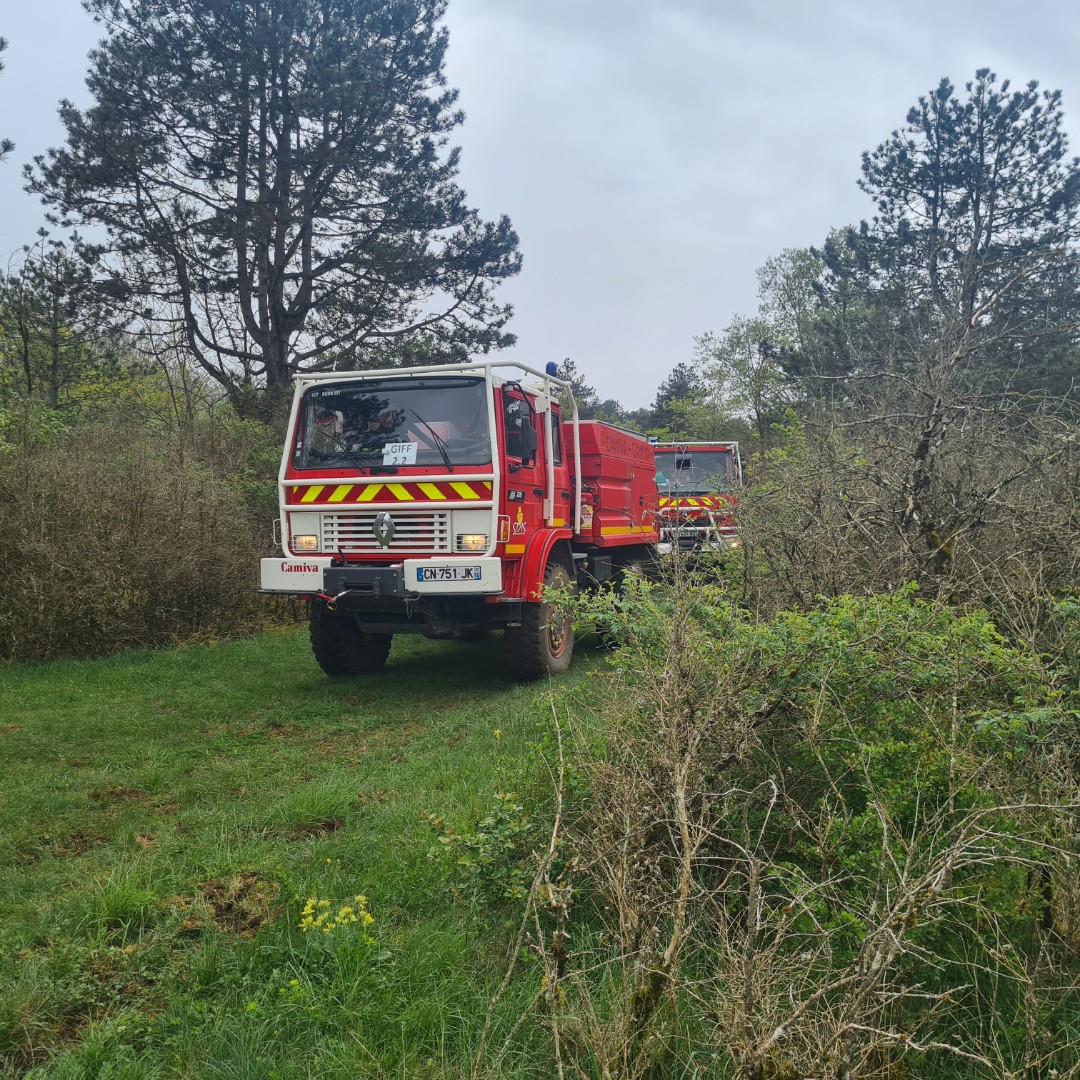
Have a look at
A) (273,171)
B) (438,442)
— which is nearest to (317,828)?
(438,442)

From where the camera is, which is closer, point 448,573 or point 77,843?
point 77,843

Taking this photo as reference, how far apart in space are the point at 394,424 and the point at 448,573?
141 cm

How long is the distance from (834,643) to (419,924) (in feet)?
5.96

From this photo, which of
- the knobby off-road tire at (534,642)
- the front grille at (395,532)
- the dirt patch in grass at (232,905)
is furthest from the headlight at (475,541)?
the dirt patch in grass at (232,905)

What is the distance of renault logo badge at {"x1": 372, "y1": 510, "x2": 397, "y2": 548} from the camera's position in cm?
730

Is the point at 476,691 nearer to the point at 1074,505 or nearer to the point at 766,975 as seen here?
the point at 1074,505

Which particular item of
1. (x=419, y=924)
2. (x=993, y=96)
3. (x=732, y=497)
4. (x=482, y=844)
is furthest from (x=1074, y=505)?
(x=993, y=96)

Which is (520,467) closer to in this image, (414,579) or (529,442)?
(529,442)

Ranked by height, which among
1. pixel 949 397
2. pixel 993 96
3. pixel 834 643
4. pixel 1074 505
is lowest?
pixel 834 643

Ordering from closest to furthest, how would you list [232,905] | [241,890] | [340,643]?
[232,905]
[241,890]
[340,643]

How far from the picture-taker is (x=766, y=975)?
220 centimetres

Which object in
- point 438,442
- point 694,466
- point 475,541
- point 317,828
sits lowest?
point 317,828

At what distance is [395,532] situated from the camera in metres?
7.33

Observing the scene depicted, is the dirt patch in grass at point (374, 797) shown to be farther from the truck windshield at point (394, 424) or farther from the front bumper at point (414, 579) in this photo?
the truck windshield at point (394, 424)
